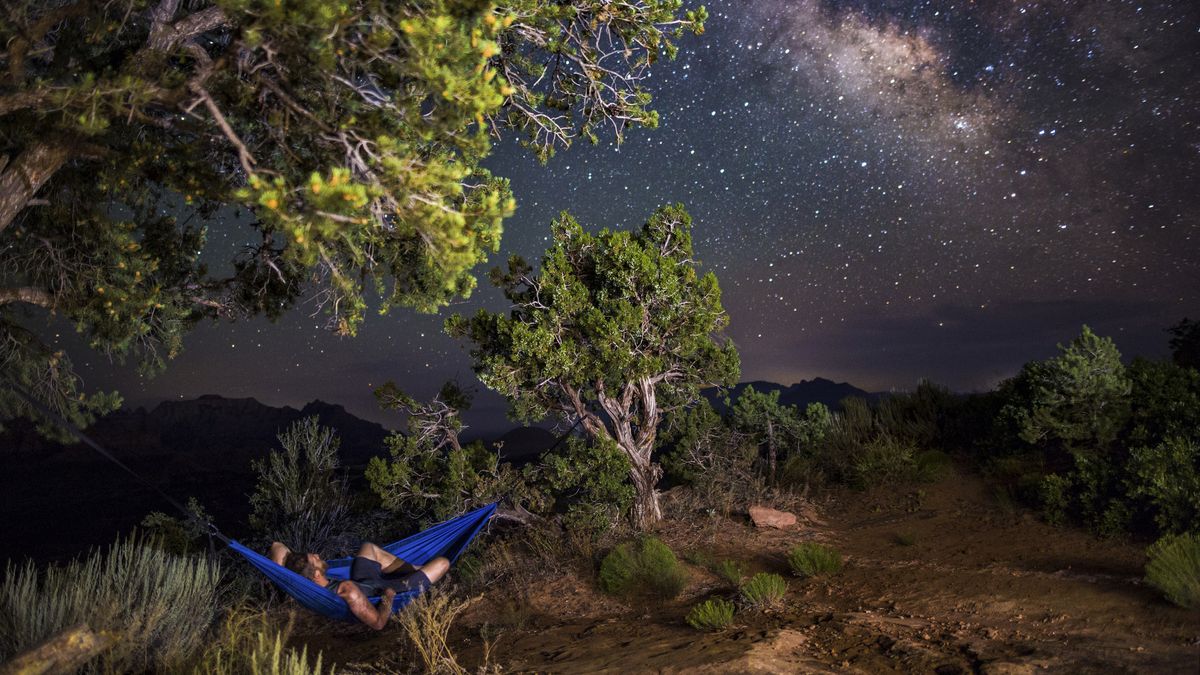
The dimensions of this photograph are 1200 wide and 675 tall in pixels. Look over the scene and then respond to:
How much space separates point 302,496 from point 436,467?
157 inches

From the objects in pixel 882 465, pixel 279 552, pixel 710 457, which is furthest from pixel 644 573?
pixel 882 465

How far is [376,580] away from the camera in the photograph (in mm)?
6328

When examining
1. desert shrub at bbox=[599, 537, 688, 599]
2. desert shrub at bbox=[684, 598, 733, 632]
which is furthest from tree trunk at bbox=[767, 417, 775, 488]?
desert shrub at bbox=[684, 598, 733, 632]

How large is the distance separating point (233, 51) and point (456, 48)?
155 cm

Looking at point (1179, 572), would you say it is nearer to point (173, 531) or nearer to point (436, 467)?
point (436, 467)

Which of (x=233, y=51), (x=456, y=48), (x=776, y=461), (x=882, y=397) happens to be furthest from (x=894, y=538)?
(x=233, y=51)

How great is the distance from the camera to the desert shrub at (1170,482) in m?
6.26

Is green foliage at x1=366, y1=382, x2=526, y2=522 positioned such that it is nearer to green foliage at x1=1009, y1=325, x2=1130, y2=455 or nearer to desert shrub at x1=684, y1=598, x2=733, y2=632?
desert shrub at x1=684, y1=598, x2=733, y2=632

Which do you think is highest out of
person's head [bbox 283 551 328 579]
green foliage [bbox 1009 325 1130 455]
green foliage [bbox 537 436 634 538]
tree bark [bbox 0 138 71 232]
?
tree bark [bbox 0 138 71 232]

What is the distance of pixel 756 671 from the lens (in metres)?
4.02

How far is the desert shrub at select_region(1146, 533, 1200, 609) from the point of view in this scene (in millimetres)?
4492

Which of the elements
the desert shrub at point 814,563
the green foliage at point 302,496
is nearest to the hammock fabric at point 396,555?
the desert shrub at point 814,563

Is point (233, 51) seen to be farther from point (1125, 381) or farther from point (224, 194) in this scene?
point (1125, 381)

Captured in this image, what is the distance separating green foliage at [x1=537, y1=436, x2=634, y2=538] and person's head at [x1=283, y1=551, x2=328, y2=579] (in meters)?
3.04
